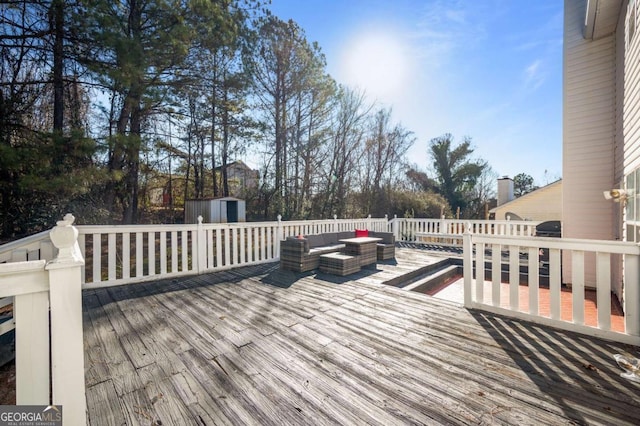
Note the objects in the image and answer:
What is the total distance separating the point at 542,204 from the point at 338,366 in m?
14.2

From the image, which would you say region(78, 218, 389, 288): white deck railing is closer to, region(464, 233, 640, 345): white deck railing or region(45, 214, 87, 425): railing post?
region(45, 214, 87, 425): railing post

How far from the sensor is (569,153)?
183 inches

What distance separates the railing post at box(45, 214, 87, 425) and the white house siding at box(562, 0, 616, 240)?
21.3 ft

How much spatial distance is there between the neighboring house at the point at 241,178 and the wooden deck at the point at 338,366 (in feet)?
28.0

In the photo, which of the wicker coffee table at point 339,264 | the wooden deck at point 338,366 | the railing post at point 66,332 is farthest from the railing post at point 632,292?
the railing post at point 66,332

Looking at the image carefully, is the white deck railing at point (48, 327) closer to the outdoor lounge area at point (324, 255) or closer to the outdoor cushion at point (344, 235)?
the outdoor lounge area at point (324, 255)

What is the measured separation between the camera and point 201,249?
4590 mm

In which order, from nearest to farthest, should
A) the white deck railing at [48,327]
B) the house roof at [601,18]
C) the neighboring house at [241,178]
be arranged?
the white deck railing at [48,327] < the house roof at [601,18] < the neighboring house at [241,178]

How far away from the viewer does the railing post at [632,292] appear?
2.15m

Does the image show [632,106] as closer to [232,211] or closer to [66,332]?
[66,332]

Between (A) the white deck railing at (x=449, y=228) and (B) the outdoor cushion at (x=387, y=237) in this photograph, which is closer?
(B) the outdoor cushion at (x=387, y=237)

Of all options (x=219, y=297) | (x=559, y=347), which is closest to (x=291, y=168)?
(x=219, y=297)

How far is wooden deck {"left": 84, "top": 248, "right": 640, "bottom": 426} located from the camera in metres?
1.47

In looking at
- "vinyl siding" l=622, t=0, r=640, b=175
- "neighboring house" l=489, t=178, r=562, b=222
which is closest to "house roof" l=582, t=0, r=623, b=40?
"vinyl siding" l=622, t=0, r=640, b=175
